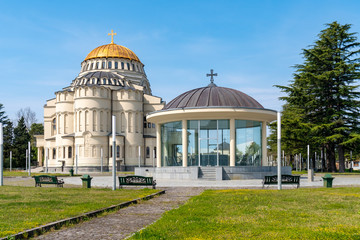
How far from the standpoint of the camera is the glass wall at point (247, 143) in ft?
105

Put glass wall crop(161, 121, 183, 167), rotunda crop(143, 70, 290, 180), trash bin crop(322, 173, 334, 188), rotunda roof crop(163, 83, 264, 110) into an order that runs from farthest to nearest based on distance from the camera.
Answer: glass wall crop(161, 121, 183, 167)
rotunda roof crop(163, 83, 264, 110)
rotunda crop(143, 70, 290, 180)
trash bin crop(322, 173, 334, 188)

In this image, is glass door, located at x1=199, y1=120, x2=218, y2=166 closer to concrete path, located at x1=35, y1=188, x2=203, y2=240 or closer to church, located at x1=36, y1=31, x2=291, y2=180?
church, located at x1=36, y1=31, x2=291, y2=180

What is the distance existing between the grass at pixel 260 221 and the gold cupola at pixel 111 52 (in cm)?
7914

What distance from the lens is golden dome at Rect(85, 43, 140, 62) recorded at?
88312 millimetres

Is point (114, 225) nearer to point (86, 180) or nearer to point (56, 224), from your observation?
point (56, 224)

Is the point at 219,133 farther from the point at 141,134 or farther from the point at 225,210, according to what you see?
the point at 141,134

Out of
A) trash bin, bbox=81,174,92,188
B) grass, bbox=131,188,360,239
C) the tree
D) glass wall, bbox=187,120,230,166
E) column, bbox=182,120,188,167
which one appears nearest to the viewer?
grass, bbox=131,188,360,239

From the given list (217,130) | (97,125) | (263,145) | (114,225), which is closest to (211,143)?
(217,130)

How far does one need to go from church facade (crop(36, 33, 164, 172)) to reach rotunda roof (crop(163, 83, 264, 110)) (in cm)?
3312

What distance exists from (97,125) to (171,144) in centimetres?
4038

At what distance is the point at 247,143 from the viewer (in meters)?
32.2

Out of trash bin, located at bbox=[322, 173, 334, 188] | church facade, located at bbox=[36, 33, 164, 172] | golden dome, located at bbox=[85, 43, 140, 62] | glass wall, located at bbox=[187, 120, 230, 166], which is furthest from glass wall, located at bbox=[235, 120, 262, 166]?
golden dome, located at bbox=[85, 43, 140, 62]

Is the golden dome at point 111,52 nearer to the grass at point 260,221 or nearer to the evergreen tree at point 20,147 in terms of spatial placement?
the evergreen tree at point 20,147

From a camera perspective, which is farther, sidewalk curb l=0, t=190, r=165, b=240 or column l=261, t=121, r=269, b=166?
column l=261, t=121, r=269, b=166
